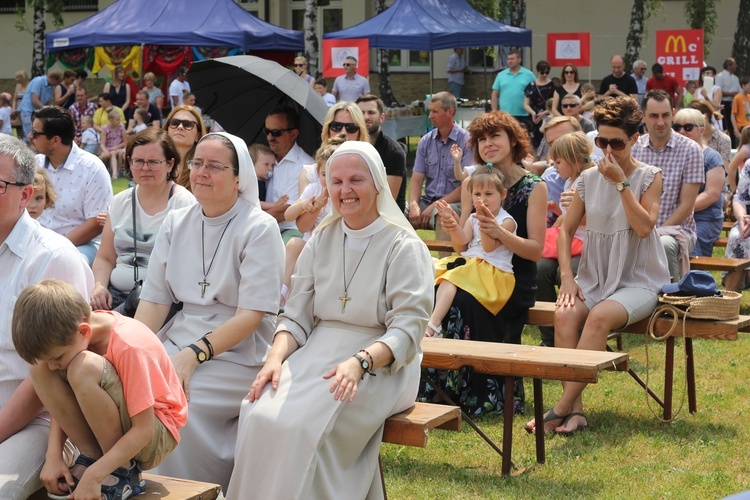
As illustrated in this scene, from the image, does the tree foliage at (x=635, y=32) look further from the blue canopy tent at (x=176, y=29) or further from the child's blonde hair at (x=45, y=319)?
the child's blonde hair at (x=45, y=319)

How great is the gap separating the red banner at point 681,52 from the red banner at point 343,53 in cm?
546

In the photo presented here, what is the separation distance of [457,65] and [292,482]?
23.0 meters

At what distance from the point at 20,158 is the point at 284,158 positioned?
149 inches

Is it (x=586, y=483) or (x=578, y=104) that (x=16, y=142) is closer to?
(x=586, y=483)

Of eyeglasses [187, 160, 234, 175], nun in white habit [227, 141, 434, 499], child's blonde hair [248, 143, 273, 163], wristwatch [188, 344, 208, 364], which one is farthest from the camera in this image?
child's blonde hair [248, 143, 273, 163]

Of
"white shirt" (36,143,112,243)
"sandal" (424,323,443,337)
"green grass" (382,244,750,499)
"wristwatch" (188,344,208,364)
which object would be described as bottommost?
"green grass" (382,244,750,499)

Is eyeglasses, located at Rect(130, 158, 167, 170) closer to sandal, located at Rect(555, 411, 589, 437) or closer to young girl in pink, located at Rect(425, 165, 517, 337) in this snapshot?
young girl in pink, located at Rect(425, 165, 517, 337)

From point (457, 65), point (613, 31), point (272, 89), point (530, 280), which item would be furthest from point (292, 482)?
point (613, 31)

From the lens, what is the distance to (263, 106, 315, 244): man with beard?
289 inches

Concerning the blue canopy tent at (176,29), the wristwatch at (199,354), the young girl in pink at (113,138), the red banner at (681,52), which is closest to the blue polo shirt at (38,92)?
the blue canopy tent at (176,29)

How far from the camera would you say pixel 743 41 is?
24.9m

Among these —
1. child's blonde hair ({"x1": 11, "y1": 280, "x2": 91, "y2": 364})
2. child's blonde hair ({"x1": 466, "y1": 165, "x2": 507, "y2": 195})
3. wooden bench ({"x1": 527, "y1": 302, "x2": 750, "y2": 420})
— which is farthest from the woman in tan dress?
child's blonde hair ({"x1": 11, "y1": 280, "x2": 91, "y2": 364})

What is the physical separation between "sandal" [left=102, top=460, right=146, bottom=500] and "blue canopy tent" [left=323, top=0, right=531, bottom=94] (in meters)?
16.7

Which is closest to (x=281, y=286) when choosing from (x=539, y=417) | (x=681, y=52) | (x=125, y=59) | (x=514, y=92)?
(x=539, y=417)
